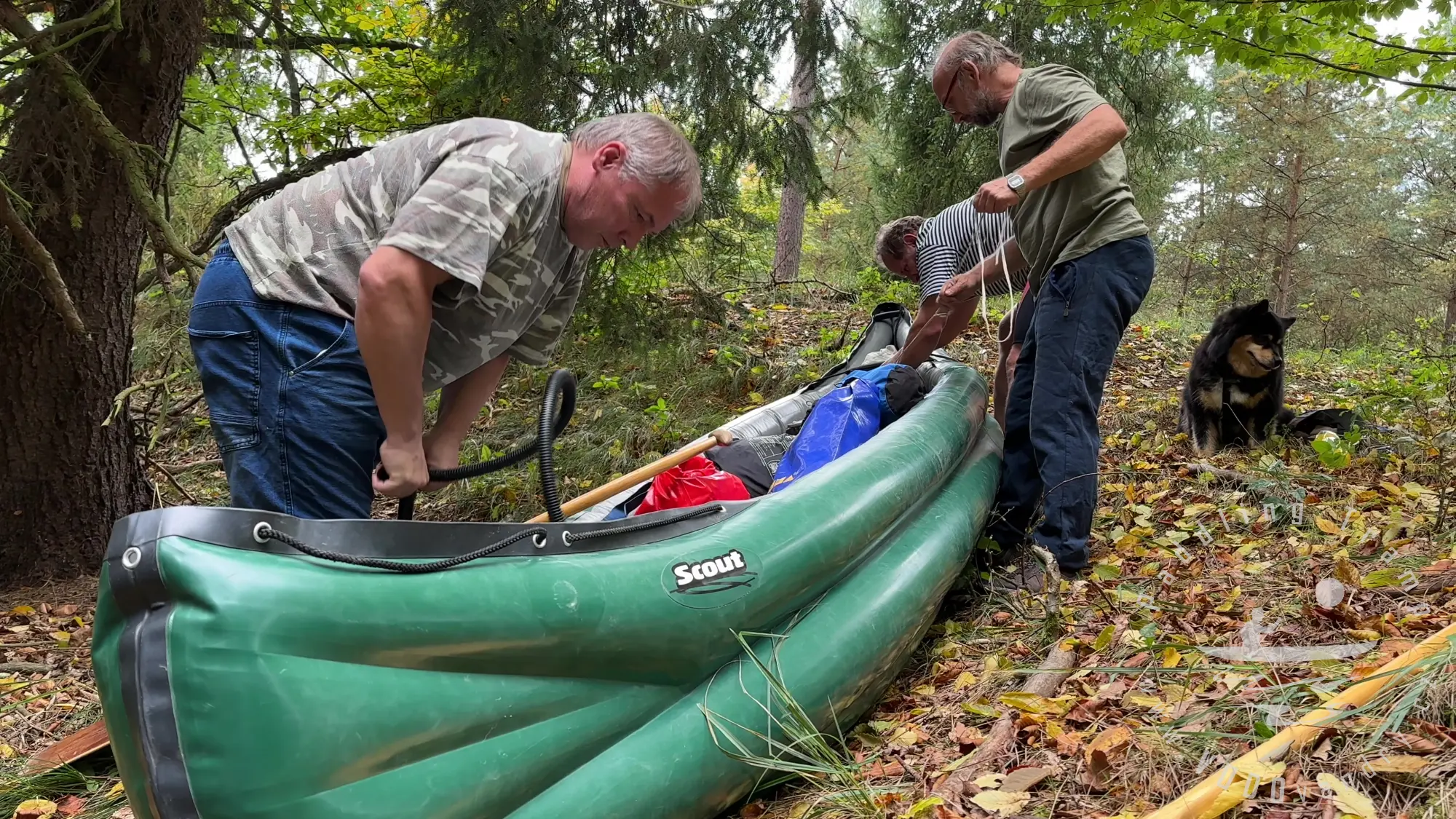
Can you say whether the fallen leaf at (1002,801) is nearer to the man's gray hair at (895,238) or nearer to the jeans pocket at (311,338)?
the jeans pocket at (311,338)

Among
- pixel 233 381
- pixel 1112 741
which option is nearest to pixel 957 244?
pixel 1112 741

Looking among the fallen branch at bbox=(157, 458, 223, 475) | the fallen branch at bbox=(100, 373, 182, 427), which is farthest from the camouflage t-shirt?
the fallen branch at bbox=(157, 458, 223, 475)

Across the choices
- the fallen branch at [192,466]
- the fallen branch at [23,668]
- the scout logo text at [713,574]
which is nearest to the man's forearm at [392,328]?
the scout logo text at [713,574]

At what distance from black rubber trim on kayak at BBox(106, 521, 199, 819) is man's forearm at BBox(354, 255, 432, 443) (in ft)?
1.89

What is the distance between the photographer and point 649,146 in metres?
1.94

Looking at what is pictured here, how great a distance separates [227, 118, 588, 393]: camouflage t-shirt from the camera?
5.80 ft

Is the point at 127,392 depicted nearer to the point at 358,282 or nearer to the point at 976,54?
the point at 358,282

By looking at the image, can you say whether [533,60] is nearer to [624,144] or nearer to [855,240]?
[624,144]

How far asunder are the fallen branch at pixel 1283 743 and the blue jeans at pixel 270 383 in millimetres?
1906

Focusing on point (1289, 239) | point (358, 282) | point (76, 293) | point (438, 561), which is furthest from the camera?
point (1289, 239)

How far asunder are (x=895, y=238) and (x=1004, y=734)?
10.0ft

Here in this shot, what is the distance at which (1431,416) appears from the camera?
480 cm

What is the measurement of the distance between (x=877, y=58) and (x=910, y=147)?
4.38 ft

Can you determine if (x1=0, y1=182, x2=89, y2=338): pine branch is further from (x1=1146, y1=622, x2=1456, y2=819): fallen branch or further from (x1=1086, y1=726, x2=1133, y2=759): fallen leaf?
(x1=1146, y1=622, x2=1456, y2=819): fallen branch
